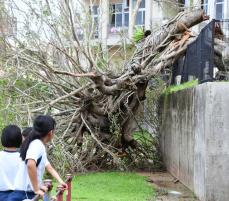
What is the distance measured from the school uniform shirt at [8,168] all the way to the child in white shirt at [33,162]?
0.36ft

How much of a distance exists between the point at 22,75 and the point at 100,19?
274cm

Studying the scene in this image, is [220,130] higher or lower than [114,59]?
lower

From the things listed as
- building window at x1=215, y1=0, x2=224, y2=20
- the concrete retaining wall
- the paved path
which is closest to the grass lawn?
the paved path

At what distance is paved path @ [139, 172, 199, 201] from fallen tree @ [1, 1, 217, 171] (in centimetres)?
111

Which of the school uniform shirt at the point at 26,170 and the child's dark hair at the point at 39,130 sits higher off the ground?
the child's dark hair at the point at 39,130

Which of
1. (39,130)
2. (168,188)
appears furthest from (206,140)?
(39,130)

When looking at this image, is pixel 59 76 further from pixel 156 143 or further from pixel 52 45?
pixel 156 143

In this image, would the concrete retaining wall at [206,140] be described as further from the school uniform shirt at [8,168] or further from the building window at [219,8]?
the building window at [219,8]

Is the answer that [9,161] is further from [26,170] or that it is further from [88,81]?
[88,81]

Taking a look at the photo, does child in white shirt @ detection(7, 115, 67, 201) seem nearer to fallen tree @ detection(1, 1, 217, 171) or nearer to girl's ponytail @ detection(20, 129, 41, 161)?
girl's ponytail @ detection(20, 129, 41, 161)

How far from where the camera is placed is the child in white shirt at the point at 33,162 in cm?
529

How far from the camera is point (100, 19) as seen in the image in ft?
47.9

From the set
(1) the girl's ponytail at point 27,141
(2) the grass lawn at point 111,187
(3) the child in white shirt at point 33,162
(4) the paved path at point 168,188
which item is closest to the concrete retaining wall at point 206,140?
(4) the paved path at point 168,188

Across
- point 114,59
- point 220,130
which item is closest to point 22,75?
point 114,59
